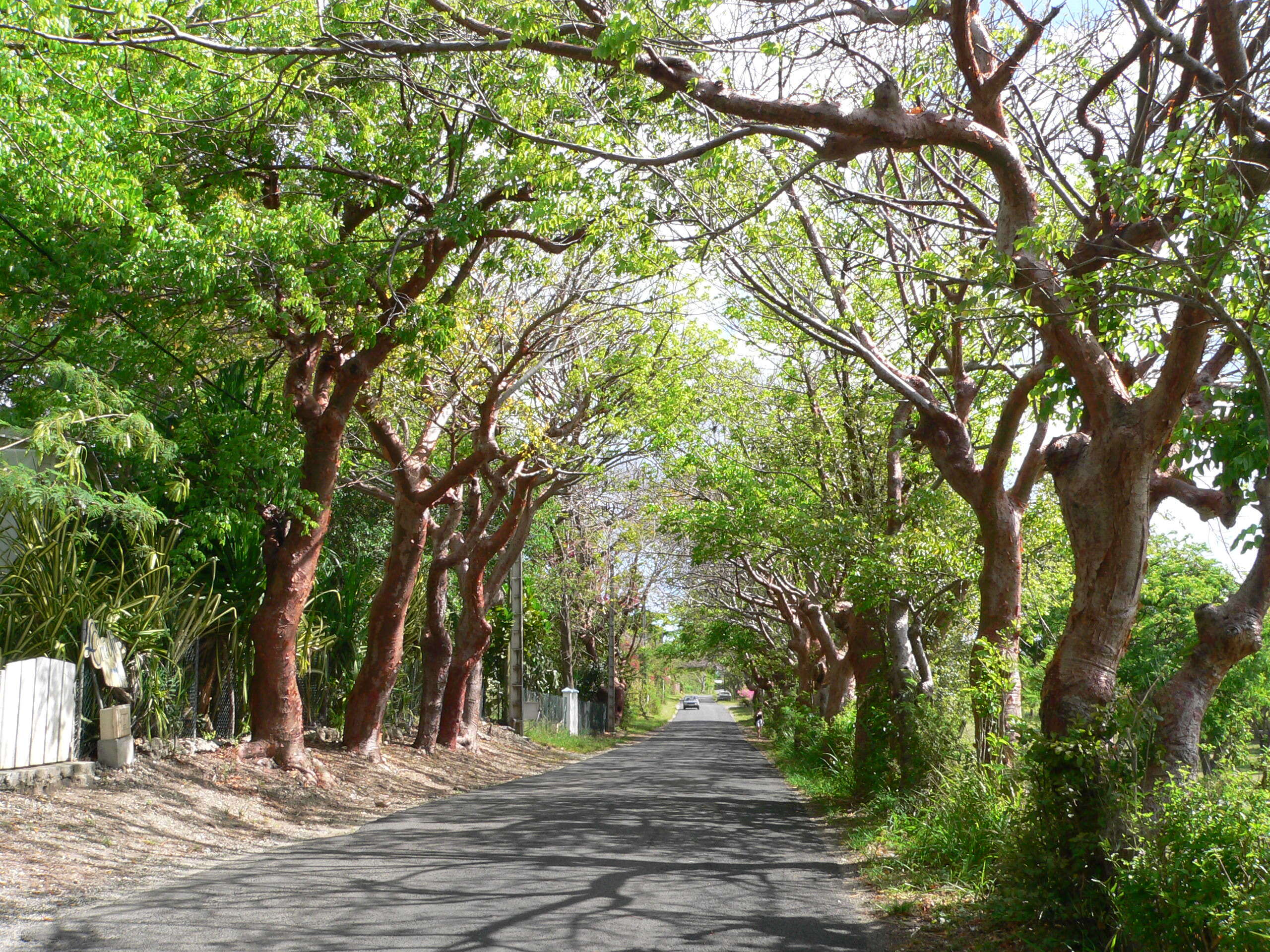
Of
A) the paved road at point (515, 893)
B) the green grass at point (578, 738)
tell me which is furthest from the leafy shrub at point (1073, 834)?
the green grass at point (578, 738)

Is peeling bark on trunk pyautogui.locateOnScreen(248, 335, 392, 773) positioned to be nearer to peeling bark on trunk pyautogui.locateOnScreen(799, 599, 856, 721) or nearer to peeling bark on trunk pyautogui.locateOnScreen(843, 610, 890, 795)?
peeling bark on trunk pyautogui.locateOnScreen(843, 610, 890, 795)

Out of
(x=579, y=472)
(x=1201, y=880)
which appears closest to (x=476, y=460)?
(x=579, y=472)

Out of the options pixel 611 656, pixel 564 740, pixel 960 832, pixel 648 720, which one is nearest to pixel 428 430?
pixel 960 832

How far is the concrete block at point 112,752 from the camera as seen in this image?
1114 cm

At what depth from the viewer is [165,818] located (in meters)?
10.4

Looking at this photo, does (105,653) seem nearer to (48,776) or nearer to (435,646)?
(48,776)

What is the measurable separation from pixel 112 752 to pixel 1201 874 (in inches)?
413

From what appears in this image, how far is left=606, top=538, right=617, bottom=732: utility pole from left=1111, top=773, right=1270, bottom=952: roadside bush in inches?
1195

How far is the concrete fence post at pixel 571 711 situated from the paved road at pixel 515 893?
25.1 m

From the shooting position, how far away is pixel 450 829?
11664 millimetres

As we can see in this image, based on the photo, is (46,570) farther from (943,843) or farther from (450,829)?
(943,843)

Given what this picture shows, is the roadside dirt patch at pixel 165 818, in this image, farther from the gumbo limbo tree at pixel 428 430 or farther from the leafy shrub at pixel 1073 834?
the leafy shrub at pixel 1073 834

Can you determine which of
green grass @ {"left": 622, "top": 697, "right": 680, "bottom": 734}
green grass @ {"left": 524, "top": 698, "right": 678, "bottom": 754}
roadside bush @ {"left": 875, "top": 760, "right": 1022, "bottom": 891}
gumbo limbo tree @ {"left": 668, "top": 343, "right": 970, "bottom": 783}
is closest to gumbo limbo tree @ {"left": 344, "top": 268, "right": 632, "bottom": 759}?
gumbo limbo tree @ {"left": 668, "top": 343, "right": 970, "bottom": 783}

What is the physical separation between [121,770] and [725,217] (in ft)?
29.2
